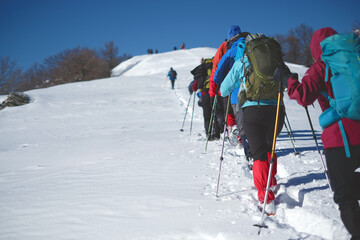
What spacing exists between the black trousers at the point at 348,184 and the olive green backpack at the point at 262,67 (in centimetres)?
107

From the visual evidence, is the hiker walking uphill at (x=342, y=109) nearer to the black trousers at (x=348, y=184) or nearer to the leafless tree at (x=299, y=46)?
the black trousers at (x=348, y=184)

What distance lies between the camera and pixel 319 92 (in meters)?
1.81

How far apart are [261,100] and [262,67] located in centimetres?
37

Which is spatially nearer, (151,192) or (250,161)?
(151,192)

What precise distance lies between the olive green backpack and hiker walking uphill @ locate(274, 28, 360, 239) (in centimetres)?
70

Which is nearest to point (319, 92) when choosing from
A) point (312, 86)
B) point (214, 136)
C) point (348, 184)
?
point (312, 86)

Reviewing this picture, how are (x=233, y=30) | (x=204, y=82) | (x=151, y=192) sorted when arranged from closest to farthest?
(x=151, y=192) < (x=233, y=30) < (x=204, y=82)

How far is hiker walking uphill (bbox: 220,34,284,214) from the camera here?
259 cm

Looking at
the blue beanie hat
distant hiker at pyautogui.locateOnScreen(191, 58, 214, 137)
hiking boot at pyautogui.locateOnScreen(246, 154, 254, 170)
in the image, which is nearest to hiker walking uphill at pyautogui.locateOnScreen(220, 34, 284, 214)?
hiking boot at pyautogui.locateOnScreen(246, 154, 254, 170)

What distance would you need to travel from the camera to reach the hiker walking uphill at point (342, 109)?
1642 millimetres

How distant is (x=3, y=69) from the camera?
30438 millimetres

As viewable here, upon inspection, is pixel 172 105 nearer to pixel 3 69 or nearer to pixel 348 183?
pixel 348 183

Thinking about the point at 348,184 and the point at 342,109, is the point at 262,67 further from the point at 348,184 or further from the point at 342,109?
the point at 348,184

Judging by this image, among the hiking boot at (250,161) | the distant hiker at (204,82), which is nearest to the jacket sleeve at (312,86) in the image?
the hiking boot at (250,161)
